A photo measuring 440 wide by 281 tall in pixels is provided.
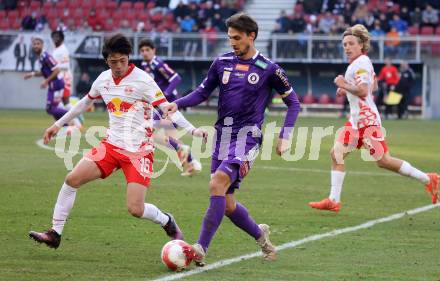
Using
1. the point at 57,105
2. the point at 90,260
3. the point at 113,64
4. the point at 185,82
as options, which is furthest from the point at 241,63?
the point at 185,82

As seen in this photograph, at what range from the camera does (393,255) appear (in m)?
10.1

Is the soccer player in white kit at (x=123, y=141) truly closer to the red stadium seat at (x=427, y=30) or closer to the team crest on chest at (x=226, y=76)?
the team crest on chest at (x=226, y=76)

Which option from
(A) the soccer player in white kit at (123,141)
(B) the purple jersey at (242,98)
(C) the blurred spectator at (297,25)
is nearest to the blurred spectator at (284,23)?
(C) the blurred spectator at (297,25)

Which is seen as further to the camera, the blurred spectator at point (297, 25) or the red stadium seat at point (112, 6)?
the red stadium seat at point (112, 6)

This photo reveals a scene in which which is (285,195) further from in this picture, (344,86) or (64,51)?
(64,51)

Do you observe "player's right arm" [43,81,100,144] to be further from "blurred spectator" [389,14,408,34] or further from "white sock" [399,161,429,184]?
"blurred spectator" [389,14,408,34]

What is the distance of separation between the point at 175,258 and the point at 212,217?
19.3 inches

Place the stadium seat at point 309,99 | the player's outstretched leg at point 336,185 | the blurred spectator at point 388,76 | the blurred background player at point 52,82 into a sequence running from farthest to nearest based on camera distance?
the stadium seat at point 309,99 < the blurred spectator at point 388,76 < the blurred background player at point 52,82 < the player's outstretched leg at point 336,185

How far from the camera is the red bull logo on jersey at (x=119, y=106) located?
33.1ft

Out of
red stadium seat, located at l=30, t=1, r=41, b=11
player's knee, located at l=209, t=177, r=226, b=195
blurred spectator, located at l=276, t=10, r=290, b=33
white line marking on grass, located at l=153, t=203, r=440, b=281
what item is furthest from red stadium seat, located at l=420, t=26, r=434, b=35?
player's knee, located at l=209, t=177, r=226, b=195

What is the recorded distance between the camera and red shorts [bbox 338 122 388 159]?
13148 mm

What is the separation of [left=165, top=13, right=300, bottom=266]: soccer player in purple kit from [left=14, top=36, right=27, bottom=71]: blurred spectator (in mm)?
33733

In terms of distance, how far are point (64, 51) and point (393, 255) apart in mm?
18935

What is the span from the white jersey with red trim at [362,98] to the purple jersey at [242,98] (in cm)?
339
